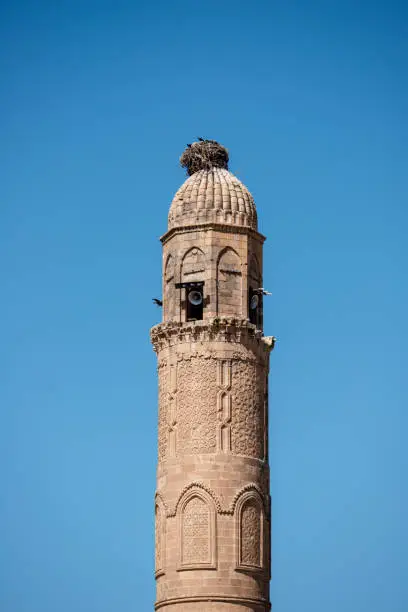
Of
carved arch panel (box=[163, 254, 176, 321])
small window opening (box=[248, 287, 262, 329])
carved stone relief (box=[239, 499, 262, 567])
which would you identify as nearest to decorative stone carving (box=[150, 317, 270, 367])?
carved arch panel (box=[163, 254, 176, 321])

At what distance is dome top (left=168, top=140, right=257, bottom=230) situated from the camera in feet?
210

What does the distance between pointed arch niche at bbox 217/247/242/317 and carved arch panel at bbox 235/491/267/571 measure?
5304 millimetres

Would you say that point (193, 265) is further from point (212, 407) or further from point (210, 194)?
point (212, 407)

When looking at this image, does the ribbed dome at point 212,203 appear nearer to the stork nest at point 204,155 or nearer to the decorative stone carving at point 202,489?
the stork nest at point 204,155

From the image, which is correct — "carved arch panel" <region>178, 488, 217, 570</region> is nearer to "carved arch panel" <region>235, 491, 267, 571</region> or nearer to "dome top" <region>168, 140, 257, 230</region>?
"carved arch panel" <region>235, 491, 267, 571</region>

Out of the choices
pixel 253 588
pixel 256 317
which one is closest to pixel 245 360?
pixel 256 317

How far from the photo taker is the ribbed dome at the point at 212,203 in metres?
64.0

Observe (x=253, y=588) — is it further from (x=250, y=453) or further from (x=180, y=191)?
(x=180, y=191)

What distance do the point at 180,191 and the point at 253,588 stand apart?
1183 cm

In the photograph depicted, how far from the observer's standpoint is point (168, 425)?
63125 millimetres

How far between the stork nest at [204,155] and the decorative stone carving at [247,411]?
627 centimetres

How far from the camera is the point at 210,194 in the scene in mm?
64312

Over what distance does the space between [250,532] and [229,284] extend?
713 cm

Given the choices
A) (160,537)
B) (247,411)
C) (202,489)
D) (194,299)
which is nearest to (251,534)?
(202,489)
